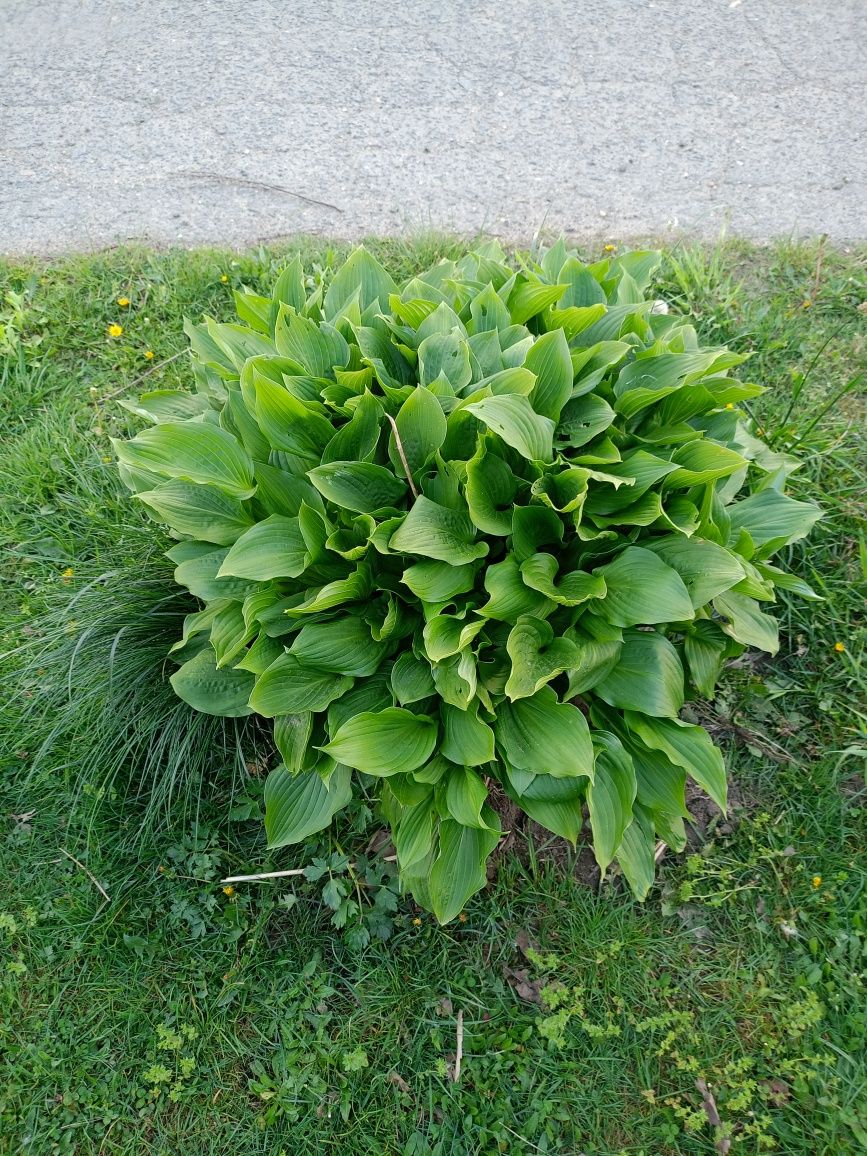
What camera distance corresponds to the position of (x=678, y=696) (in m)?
2.01

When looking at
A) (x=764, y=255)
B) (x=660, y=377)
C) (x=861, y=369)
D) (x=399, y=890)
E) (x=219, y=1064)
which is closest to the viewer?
(x=660, y=377)

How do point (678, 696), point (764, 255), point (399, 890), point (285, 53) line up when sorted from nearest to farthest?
1. point (678, 696)
2. point (399, 890)
3. point (764, 255)
4. point (285, 53)

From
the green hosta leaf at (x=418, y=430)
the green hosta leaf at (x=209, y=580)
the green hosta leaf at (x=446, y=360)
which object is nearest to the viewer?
the green hosta leaf at (x=418, y=430)

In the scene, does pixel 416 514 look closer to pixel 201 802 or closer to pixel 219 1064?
pixel 201 802

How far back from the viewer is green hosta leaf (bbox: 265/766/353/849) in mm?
2084

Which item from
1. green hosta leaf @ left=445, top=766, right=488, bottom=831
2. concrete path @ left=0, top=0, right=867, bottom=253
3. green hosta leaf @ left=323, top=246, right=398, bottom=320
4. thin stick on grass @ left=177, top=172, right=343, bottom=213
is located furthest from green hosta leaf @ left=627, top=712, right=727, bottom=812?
thin stick on grass @ left=177, top=172, right=343, bottom=213

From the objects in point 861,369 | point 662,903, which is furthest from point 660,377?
point 861,369

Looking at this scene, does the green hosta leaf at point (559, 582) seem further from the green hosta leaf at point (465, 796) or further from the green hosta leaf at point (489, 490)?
the green hosta leaf at point (465, 796)

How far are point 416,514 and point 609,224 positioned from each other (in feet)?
9.27

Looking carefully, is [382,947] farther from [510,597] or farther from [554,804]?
[510,597]

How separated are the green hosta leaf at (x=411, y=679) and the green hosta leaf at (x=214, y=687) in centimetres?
46

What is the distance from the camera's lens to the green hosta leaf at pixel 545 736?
1.85 m

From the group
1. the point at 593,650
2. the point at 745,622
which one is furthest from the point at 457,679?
the point at 745,622

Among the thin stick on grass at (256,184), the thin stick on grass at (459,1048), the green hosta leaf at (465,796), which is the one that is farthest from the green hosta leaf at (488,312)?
the thin stick on grass at (256,184)
